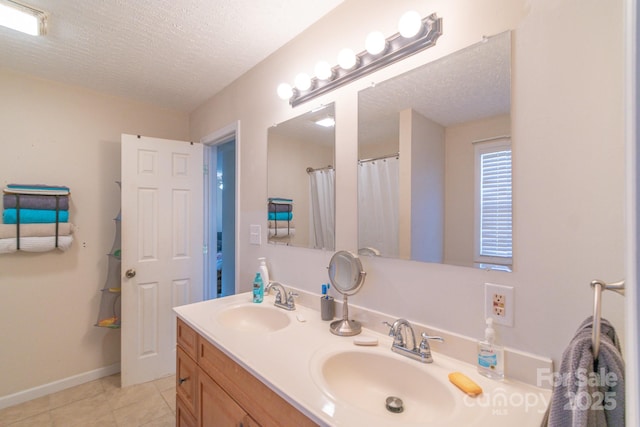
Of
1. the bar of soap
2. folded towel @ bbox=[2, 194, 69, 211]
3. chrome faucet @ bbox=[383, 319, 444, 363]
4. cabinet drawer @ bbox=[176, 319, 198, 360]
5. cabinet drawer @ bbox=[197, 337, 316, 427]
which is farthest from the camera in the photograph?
folded towel @ bbox=[2, 194, 69, 211]

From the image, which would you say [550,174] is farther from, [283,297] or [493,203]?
[283,297]

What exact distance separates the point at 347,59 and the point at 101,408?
2.66 metres

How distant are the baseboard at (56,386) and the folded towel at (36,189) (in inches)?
55.4

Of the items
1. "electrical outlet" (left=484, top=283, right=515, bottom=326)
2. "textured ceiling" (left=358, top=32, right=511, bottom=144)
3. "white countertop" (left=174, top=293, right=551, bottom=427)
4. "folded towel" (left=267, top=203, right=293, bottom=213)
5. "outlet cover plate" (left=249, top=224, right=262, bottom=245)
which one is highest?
"textured ceiling" (left=358, top=32, right=511, bottom=144)

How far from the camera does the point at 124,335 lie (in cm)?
218

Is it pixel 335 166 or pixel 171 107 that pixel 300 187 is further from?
pixel 171 107

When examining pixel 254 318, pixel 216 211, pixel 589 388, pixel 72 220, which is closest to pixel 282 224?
pixel 254 318

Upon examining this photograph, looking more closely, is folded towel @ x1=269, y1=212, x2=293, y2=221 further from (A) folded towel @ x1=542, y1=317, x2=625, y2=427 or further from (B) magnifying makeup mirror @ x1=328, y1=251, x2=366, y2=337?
(A) folded towel @ x1=542, y1=317, x2=625, y2=427

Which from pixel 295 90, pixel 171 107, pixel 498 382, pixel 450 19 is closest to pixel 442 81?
pixel 450 19

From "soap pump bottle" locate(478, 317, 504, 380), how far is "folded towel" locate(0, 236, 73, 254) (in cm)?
264

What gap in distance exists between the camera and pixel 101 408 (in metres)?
1.95

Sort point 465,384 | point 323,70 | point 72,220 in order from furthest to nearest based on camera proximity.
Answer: point 72,220 < point 323,70 < point 465,384

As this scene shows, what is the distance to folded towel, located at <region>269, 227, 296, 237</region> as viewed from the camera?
1.64 meters

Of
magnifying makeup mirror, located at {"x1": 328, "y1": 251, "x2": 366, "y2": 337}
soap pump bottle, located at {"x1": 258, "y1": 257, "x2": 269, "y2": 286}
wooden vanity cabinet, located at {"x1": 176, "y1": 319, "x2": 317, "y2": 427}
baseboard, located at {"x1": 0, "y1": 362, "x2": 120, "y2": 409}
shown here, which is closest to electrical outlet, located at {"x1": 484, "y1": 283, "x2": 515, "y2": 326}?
magnifying makeup mirror, located at {"x1": 328, "y1": 251, "x2": 366, "y2": 337}
